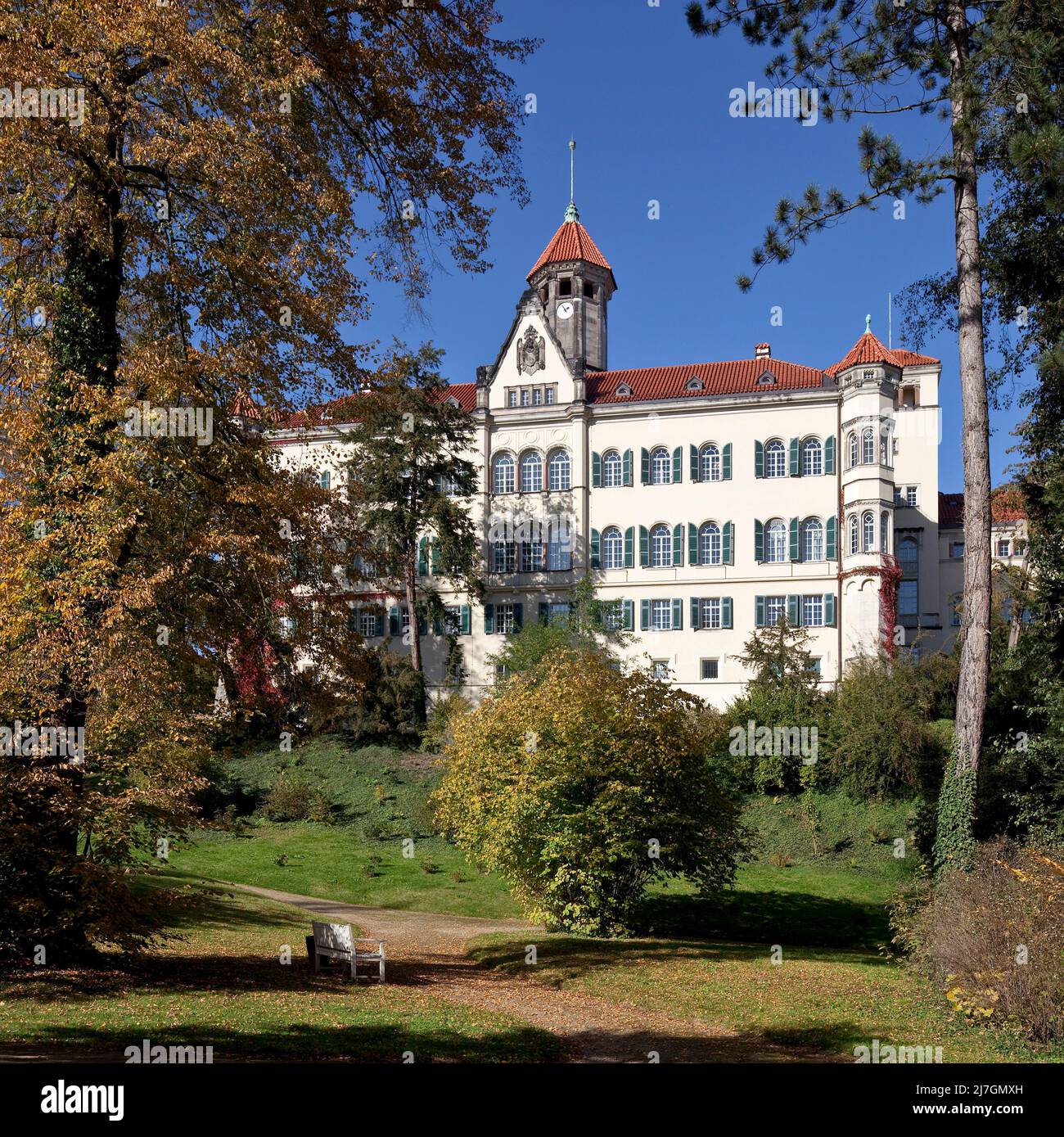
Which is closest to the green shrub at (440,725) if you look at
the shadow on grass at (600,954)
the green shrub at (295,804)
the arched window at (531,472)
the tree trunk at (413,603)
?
the tree trunk at (413,603)

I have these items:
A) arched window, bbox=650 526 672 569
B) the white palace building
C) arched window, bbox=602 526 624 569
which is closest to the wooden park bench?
the white palace building

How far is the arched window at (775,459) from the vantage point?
51.2 meters

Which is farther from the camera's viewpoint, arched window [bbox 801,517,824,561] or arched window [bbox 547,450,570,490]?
arched window [bbox 547,450,570,490]

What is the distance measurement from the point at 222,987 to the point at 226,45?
11.9m

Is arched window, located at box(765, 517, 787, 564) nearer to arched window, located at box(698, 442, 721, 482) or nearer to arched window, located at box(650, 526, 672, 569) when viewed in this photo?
arched window, located at box(698, 442, 721, 482)

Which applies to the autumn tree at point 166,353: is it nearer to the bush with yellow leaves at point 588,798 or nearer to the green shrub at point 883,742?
the bush with yellow leaves at point 588,798

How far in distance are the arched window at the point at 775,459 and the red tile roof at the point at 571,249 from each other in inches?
559

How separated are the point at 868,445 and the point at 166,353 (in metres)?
39.6

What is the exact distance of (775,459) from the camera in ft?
169

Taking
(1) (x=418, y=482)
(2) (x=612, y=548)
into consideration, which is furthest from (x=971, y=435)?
(2) (x=612, y=548)

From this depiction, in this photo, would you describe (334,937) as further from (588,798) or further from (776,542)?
(776,542)

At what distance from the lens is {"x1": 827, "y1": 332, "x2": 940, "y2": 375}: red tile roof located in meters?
50.2

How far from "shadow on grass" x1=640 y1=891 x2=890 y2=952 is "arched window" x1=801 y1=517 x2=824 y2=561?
2307 cm
